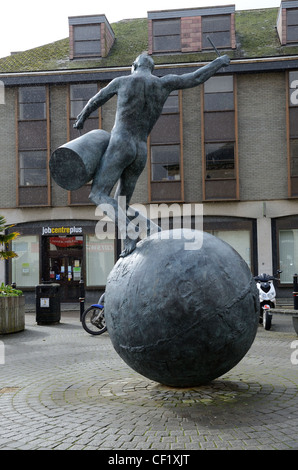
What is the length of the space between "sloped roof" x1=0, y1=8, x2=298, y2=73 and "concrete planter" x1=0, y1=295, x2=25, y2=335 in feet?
45.4

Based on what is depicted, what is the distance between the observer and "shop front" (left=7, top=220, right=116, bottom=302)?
74.2ft

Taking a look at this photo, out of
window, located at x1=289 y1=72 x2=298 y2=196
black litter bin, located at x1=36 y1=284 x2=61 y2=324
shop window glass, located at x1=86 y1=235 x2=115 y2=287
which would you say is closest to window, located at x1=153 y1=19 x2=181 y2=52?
window, located at x1=289 y1=72 x2=298 y2=196

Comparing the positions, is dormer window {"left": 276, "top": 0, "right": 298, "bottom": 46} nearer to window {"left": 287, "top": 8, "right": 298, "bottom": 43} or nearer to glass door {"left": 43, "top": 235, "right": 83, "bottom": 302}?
window {"left": 287, "top": 8, "right": 298, "bottom": 43}

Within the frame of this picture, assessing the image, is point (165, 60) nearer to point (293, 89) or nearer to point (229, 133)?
point (229, 133)

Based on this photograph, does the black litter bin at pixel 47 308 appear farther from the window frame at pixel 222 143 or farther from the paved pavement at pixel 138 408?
the window frame at pixel 222 143

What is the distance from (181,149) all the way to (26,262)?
9413 millimetres

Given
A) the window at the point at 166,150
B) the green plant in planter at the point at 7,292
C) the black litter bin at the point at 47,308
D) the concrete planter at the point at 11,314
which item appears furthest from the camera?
the window at the point at 166,150

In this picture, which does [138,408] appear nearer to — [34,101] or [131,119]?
[131,119]

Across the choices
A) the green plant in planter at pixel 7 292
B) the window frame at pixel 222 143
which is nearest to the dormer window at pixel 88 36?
the window frame at pixel 222 143

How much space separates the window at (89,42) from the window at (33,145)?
3328 millimetres

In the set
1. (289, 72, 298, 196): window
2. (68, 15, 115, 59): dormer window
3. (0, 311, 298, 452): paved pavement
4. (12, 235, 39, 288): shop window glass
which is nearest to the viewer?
(0, 311, 298, 452): paved pavement

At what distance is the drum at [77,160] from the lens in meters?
5.44

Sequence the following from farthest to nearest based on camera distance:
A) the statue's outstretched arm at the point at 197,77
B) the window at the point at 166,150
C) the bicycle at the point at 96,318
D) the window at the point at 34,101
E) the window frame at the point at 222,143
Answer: the window at the point at 34,101
the window at the point at 166,150
the window frame at the point at 222,143
the bicycle at the point at 96,318
the statue's outstretched arm at the point at 197,77

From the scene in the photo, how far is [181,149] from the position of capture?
22078mm
